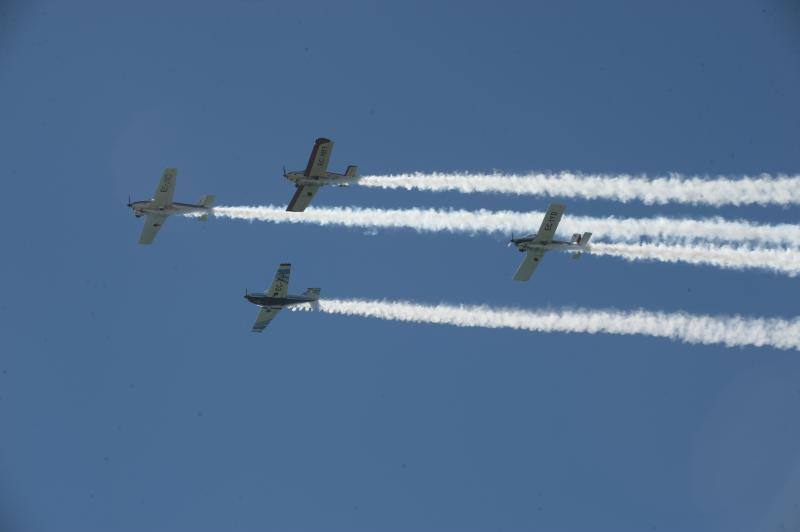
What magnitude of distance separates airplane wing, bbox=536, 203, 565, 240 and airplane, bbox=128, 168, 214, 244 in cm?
1873

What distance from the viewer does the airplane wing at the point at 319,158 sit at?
65.6 metres

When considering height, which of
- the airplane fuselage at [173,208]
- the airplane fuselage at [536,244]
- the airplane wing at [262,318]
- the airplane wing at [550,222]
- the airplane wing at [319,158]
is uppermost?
the airplane wing at [319,158]

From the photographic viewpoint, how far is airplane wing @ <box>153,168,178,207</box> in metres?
66.9

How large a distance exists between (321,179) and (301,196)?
1.48 meters

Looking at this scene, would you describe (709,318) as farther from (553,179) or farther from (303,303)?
(303,303)

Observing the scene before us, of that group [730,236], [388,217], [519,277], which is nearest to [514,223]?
[519,277]

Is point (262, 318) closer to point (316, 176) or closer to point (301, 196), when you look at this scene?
point (301, 196)

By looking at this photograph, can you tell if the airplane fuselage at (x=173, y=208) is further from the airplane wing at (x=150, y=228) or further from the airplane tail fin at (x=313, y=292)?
the airplane tail fin at (x=313, y=292)

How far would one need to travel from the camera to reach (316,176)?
217 ft

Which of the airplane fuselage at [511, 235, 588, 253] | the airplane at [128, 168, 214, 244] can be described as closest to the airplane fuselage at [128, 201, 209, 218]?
the airplane at [128, 168, 214, 244]

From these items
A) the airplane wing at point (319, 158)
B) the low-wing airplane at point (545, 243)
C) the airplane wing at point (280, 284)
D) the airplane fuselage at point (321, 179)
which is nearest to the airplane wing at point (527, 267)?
the low-wing airplane at point (545, 243)

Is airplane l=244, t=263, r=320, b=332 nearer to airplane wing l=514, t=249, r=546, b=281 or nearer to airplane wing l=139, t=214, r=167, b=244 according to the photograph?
airplane wing l=139, t=214, r=167, b=244

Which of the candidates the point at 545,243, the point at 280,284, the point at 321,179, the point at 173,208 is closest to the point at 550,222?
the point at 545,243

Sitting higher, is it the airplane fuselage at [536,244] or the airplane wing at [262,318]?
the airplane fuselage at [536,244]
